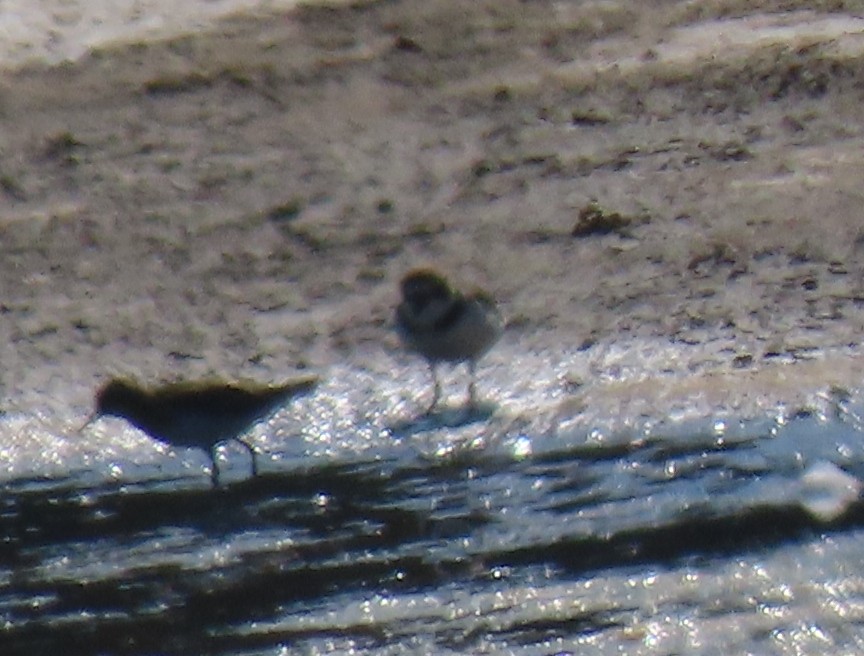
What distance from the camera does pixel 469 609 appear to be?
16.5ft

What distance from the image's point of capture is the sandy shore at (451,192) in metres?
7.56

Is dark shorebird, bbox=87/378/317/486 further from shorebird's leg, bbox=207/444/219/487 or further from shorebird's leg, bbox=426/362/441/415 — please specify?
shorebird's leg, bbox=426/362/441/415

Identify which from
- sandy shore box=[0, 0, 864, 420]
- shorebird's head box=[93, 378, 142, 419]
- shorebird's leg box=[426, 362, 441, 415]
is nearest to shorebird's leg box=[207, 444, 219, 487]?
shorebird's head box=[93, 378, 142, 419]

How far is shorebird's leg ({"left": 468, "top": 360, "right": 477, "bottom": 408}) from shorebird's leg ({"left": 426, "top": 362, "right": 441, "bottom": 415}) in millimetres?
111

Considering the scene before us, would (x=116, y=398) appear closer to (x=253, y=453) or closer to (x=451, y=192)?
(x=253, y=453)

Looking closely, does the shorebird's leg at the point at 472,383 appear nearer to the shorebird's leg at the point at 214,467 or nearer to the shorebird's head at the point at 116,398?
the shorebird's leg at the point at 214,467

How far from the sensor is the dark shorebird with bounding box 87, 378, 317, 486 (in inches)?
249

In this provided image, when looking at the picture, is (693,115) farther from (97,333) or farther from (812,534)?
(812,534)

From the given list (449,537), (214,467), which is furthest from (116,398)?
(449,537)

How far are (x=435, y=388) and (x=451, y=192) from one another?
5.67ft

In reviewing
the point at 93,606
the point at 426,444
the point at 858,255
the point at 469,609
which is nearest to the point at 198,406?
the point at 426,444

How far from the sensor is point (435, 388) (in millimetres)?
7039

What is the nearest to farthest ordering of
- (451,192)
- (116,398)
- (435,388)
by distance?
(116,398) < (435,388) < (451,192)

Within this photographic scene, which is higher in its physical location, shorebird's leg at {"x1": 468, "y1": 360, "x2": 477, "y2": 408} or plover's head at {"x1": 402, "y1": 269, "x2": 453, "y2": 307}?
plover's head at {"x1": 402, "y1": 269, "x2": 453, "y2": 307}
